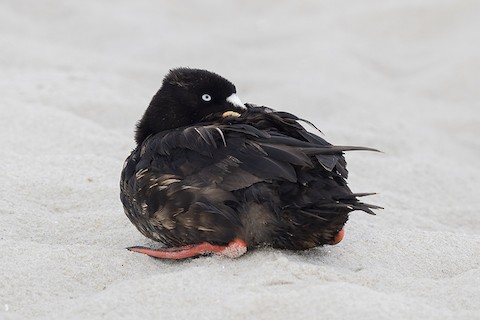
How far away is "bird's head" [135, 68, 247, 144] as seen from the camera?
4.52 metres

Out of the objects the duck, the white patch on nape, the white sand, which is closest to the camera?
the white sand

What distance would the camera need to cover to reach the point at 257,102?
884 centimetres

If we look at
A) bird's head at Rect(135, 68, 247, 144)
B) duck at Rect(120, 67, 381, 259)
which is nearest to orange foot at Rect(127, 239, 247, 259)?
duck at Rect(120, 67, 381, 259)

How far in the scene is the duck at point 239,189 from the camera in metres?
3.82

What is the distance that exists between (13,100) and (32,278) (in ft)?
11.9

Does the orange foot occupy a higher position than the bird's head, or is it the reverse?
the bird's head

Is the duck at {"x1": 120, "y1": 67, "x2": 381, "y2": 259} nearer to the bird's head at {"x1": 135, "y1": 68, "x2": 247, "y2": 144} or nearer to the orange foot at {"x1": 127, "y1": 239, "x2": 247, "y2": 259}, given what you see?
the orange foot at {"x1": 127, "y1": 239, "x2": 247, "y2": 259}

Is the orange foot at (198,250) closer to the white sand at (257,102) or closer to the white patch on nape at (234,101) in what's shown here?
the white sand at (257,102)

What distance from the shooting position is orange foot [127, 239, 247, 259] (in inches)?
153

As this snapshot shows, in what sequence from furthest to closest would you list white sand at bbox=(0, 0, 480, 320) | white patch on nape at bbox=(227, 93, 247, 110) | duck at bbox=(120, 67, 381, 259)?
1. white patch on nape at bbox=(227, 93, 247, 110)
2. duck at bbox=(120, 67, 381, 259)
3. white sand at bbox=(0, 0, 480, 320)

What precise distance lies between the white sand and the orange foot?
1.7 inches

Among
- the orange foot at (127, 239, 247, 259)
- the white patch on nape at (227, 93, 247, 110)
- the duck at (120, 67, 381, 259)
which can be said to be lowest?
the orange foot at (127, 239, 247, 259)

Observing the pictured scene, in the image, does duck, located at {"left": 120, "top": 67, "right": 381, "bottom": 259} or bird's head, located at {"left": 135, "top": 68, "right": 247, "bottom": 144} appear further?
bird's head, located at {"left": 135, "top": 68, "right": 247, "bottom": 144}

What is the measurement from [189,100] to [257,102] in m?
4.32
